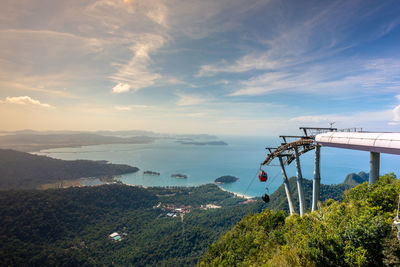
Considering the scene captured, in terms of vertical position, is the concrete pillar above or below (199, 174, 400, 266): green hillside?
above

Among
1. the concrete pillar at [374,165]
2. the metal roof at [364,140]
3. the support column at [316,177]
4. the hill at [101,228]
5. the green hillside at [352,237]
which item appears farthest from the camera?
the hill at [101,228]

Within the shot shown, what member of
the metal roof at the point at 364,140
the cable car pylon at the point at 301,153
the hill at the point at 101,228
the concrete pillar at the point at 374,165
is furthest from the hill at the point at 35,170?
the concrete pillar at the point at 374,165

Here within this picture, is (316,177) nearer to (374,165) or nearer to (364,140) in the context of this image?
(374,165)

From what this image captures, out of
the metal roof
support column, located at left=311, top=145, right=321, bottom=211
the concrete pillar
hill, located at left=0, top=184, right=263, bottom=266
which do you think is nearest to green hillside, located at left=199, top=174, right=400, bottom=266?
the concrete pillar

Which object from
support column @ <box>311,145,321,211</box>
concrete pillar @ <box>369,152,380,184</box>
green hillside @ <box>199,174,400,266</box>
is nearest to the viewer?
green hillside @ <box>199,174,400,266</box>

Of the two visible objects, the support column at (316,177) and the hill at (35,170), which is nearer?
the support column at (316,177)

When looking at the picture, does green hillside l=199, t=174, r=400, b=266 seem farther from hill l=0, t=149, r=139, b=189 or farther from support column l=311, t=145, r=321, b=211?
hill l=0, t=149, r=139, b=189

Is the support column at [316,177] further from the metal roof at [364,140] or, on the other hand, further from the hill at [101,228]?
the hill at [101,228]
